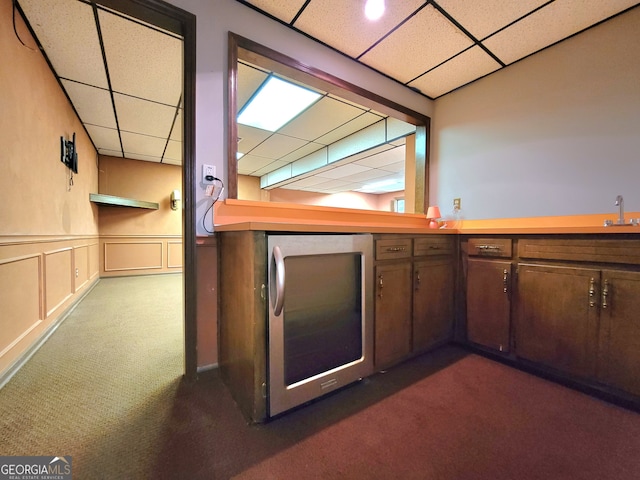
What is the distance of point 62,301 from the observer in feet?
8.45

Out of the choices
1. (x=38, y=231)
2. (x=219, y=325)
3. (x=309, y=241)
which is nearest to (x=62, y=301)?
(x=38, y=231)

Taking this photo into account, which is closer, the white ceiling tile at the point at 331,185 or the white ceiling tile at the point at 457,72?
the white ceiling tile at the point at 457,72

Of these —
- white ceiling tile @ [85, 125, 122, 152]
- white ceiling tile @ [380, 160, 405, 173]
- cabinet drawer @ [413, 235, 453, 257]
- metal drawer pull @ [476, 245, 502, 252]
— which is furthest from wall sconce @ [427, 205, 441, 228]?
white ceiling tile @ [85, 125, 122, 152]

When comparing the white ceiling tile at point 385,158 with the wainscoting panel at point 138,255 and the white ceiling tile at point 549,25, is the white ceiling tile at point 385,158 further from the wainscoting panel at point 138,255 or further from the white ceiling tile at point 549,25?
the wainscoting panel at point 138,255

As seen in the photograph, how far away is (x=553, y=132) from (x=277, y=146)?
3.48m

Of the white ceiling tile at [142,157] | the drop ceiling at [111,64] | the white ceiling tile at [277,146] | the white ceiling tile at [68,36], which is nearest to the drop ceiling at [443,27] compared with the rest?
the drop ceiling at [111,64]

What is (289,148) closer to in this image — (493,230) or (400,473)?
(493,230)

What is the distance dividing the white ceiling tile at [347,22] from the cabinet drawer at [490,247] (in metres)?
1.62

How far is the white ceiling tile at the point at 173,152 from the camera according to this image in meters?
4.33

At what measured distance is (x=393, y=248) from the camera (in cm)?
158

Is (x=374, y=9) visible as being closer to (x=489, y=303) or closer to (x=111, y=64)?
(x=489, y=303)

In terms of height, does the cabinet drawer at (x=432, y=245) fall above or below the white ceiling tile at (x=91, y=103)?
below

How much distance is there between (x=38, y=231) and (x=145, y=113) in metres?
1.96

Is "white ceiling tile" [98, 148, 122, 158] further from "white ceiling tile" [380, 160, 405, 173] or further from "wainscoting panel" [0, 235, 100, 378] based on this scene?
"white ceiling tile" [380, 160, 405, 173]
